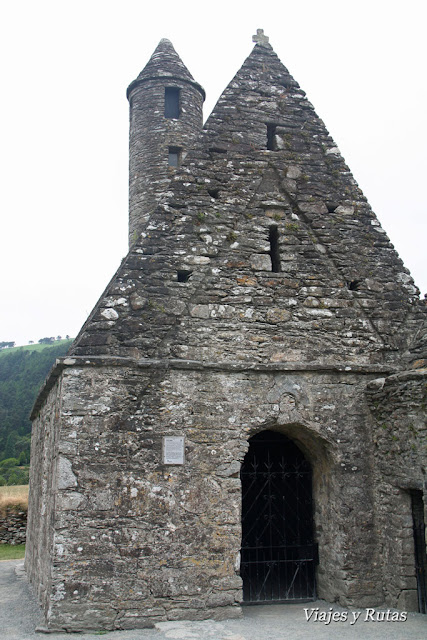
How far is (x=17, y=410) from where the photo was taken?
41031mm

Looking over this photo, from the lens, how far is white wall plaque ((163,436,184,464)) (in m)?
6.73

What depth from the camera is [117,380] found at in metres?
6.82

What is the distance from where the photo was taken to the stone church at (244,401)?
255 inches

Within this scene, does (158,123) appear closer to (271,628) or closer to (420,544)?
(420,544)

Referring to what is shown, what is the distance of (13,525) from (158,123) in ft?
43.5

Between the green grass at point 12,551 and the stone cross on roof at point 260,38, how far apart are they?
42.8 feet

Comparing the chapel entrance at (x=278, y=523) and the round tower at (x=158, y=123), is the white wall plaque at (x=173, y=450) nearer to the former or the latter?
the chapel entrance at (x=278, y=523)

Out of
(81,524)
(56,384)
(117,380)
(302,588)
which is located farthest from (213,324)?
(302,588)

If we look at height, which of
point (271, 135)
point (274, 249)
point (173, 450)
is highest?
point (271, 135)

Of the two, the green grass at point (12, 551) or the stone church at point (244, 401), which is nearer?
the stone church at point (244, 401)

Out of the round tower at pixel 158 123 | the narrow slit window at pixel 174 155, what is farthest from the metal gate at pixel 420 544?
the narrow slit window at pixel 174 155

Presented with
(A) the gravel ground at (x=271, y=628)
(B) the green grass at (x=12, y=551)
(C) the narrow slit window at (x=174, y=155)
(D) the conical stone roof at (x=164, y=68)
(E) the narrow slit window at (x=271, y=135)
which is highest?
(D) the conical stone roof at (x=164, y=68)

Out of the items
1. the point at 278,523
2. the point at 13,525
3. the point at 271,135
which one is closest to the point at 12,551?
the point at 13,525

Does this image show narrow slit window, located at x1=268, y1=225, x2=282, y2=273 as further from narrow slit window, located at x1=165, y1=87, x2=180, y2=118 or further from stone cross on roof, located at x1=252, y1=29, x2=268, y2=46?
narrow slit window, located at x1=165, y1=87, x2=180, y2=118
